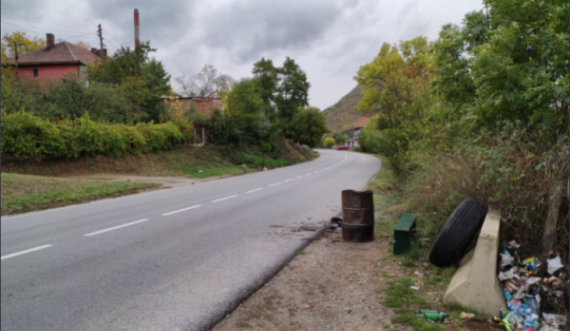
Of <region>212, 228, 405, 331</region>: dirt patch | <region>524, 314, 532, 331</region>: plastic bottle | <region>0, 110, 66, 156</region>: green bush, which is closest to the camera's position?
<region>524, 314, 532, 331</region>: plastic bottle

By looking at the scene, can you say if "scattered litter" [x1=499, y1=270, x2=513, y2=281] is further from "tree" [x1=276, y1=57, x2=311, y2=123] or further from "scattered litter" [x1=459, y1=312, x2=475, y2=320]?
"tree" [x1=276, y1=57, x2=311, y2=123]

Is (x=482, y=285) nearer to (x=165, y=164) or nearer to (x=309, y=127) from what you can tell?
(x=165, y=164)

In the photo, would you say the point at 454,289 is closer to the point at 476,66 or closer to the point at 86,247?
the point at 476,66

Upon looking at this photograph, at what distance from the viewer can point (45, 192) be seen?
13023 millimetres

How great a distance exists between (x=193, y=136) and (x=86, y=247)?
25.9 m

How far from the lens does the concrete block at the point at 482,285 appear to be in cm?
388

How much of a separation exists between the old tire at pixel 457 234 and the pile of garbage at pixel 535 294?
0.58 m

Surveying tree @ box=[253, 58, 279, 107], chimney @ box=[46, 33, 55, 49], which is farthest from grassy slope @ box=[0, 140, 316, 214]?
chimney @ box=[46, 33, 55, 49]

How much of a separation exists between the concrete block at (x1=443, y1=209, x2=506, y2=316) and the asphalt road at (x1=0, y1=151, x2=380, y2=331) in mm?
2287

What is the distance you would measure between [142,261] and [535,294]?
4945 mm

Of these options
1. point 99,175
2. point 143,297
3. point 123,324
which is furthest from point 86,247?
point 99,175

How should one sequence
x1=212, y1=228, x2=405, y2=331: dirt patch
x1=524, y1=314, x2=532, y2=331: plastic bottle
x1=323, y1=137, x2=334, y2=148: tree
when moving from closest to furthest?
x1=524, y1=314, x2=532, y2=331: plastic bottle < x1=212, y1=228, x2=405, y2=331: dirt patch < x1=323, y1=137, x2=334, y2=148: tree

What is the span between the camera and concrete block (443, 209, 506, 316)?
153 inches

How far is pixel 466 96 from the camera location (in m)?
7.80
